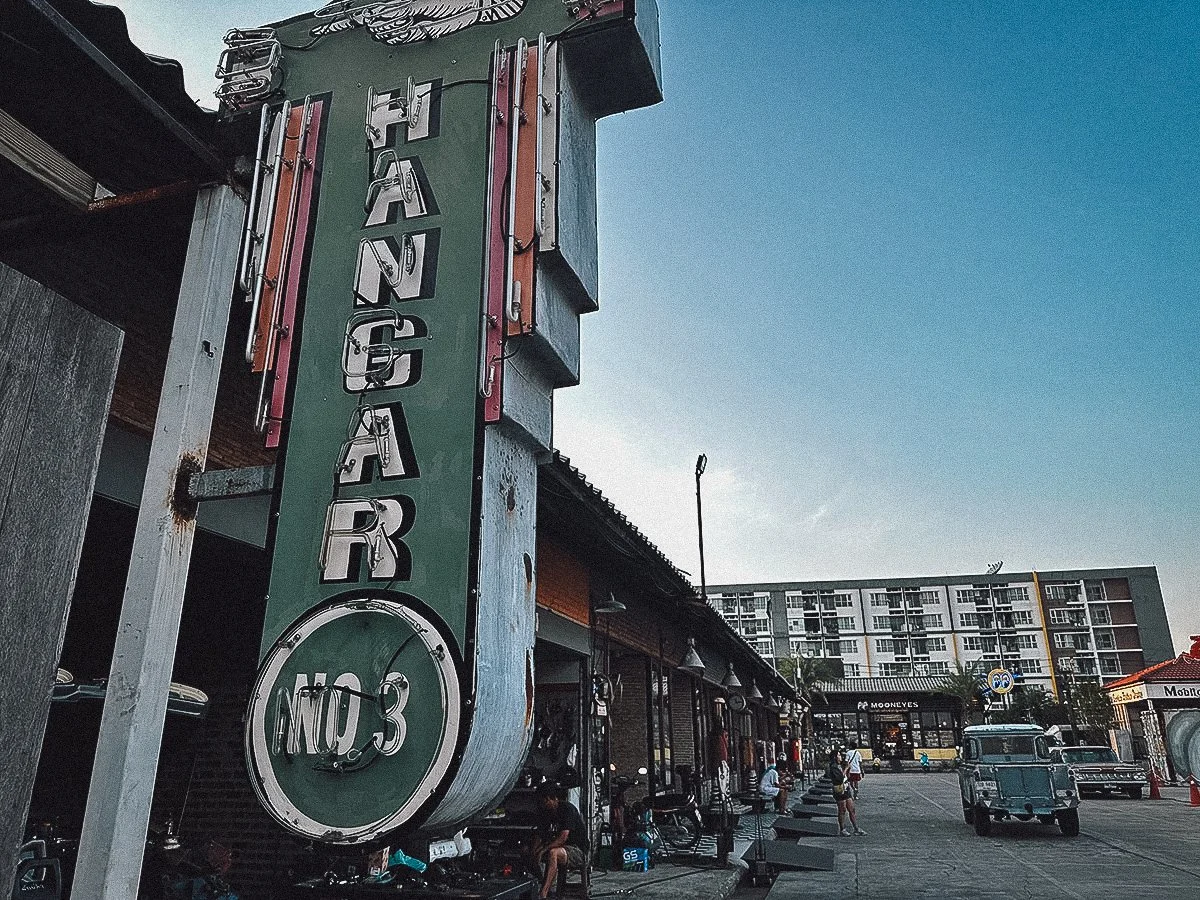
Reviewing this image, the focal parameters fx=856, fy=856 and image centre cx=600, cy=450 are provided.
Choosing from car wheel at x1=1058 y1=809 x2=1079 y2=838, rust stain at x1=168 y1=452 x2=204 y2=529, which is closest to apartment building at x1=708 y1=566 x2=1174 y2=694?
car wheel at x1=1058 y1=809 x2=1079 y2=838

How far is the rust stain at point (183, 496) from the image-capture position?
12.4 feet

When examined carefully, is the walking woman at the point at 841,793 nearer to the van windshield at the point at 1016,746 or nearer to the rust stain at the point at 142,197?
the van windshield at the point at 1016,746

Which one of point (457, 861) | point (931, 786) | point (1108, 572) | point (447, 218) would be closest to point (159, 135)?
point (447, 218)

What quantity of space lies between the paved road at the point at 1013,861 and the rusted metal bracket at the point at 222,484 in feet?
33.1

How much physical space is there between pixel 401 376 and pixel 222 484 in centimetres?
98

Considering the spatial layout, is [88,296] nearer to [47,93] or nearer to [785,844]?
[47,93]

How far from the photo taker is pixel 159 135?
4727 millimetres

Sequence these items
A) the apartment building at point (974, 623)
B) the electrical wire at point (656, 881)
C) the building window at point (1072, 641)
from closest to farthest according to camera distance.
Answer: the electrical wire at point (656, 881) < the apartment building at point (974, 623) < the building window at point (1072, 641)

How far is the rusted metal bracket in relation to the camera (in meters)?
3.76

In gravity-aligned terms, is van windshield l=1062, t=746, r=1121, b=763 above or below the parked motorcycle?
above

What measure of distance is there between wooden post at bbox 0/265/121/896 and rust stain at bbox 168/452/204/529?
1.69 m

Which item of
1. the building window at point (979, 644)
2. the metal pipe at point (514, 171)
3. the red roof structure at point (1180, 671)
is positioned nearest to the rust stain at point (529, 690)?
the metal pipe at point (514, 171)

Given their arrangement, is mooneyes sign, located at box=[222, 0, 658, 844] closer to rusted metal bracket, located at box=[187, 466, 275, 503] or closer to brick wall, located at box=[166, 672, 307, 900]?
rusted metal bracket, located at box=[187, 466, 275, 503]

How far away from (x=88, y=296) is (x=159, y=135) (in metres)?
1.55
